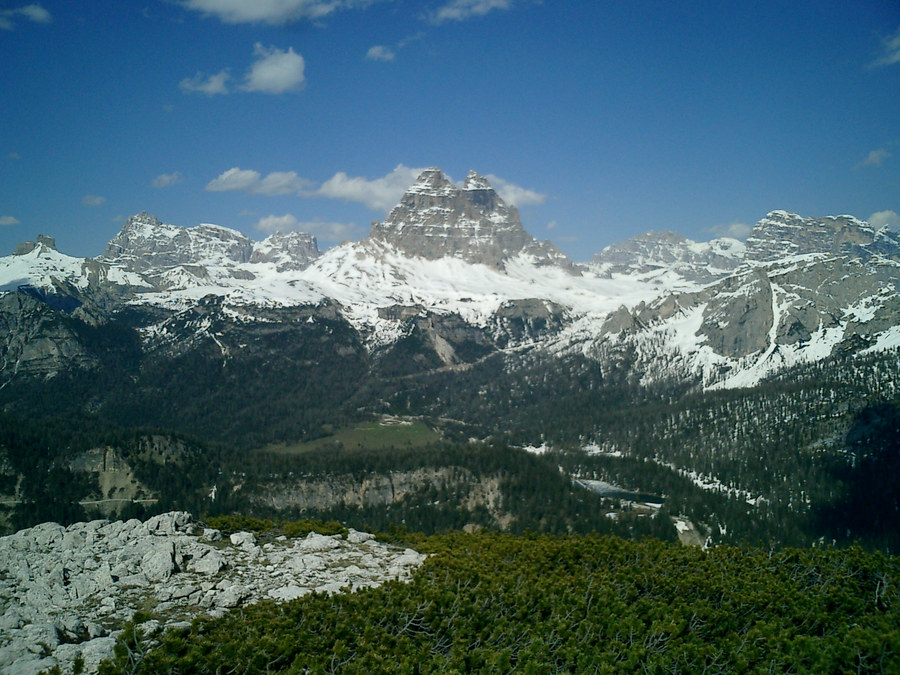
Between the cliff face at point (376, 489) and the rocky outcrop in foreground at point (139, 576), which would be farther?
the cliff face at point (376, 489)

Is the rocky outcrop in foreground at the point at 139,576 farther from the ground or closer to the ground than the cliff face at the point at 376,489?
farther from the ground

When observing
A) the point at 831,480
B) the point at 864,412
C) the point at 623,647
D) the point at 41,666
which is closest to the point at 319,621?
the point at 41,666

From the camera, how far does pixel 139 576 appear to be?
44062 millimetres

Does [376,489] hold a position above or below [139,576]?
below

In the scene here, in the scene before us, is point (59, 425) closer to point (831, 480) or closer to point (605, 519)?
point (605, 519)

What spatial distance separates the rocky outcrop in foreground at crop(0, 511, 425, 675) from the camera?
34.5 meters

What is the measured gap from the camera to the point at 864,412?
597 ft

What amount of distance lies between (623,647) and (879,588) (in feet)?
77.2

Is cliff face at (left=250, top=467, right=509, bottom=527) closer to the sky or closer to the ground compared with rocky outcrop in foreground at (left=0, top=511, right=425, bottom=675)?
closer to the ground

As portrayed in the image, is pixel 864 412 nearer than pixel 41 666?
No

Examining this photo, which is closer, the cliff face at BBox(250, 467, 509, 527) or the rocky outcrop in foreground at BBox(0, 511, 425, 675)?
the rocky outcrop in foreground at BBox(0, 511, 425, 675)

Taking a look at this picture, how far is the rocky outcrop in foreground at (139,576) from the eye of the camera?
113ft

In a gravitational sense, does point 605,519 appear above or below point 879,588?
below

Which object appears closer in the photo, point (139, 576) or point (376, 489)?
point (139, 576)
